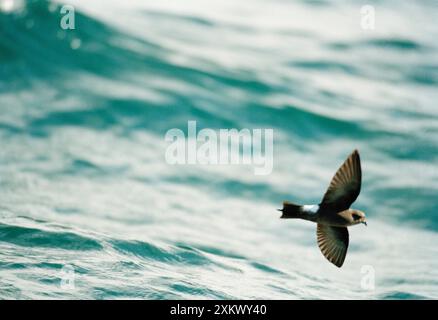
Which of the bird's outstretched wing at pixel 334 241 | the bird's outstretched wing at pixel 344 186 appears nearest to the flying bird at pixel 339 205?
the bird's outstretched wing at pixel 344 186

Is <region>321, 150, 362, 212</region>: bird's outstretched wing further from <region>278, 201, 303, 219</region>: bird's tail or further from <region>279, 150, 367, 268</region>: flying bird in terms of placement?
<region>278, 201, 303, 219</region>: bird's tail

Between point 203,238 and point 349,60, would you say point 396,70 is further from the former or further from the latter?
point 203,238

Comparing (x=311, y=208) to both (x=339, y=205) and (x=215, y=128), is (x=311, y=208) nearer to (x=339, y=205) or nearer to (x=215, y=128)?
(x=339, y=205)

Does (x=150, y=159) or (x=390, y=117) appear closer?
(x=150, y=159)

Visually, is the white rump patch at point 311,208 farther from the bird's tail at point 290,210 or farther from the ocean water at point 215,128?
the ocean water at point 215,128

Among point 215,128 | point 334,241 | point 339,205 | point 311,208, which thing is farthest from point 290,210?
point 215,128

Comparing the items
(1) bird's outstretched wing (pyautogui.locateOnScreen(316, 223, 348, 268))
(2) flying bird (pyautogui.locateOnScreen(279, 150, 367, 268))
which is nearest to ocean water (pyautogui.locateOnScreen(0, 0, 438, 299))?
(1) bird's outstretched wing (pyautogui.locateOnScreen(316, 223, 348, 268))

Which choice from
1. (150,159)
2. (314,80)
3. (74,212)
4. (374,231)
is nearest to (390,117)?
(314,80)
